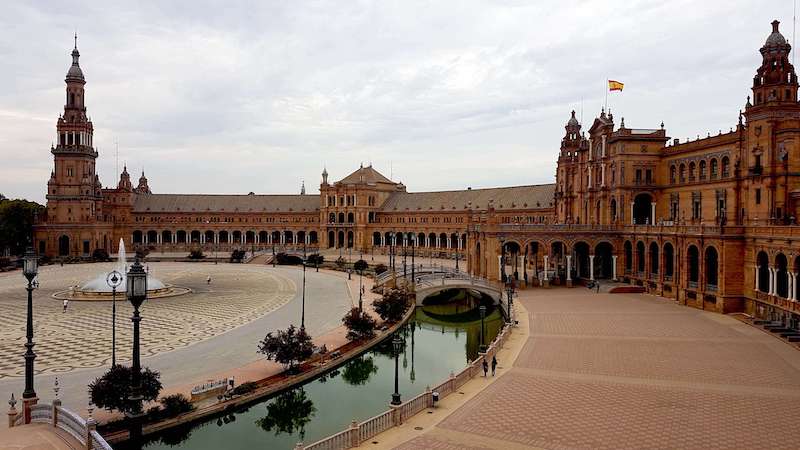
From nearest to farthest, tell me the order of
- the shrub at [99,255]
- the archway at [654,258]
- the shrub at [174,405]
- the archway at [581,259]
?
the shrub at [174,405] < the archway at [654,258] < the archway at [581,259] < the shrub at [99,255]

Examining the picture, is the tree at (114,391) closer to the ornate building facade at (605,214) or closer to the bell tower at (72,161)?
the ornate building facade at (605,214)

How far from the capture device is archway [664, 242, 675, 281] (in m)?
57.1

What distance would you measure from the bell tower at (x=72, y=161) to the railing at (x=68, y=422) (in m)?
97.5

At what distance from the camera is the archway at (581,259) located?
232 ft

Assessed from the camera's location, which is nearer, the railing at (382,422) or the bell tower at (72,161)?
the railing at (382,422)

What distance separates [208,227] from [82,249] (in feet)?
83.0

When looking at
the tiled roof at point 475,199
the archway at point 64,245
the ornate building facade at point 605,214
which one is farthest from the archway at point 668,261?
the archway at point 64,245

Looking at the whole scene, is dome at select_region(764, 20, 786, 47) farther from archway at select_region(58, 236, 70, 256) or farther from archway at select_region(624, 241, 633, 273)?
archway at select_region(58, 236, 70, 256)

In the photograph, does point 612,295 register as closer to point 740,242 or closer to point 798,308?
point 740,242

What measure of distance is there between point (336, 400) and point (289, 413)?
309cm

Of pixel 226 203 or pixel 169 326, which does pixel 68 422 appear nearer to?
pixel 169 326

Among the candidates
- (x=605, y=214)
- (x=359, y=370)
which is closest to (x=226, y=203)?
(x=605, y=214)

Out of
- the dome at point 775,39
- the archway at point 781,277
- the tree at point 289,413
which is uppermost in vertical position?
the dome at point 775,39

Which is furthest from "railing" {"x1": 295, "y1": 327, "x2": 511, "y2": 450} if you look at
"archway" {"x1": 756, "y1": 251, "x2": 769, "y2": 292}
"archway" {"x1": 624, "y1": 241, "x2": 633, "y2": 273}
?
"archway" {"x1": 624, "y1": 241, "x2": 633, "y2": 273}
